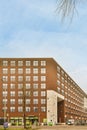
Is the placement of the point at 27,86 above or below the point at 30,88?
above

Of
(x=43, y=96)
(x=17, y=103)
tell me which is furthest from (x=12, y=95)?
(x=43, y=96)

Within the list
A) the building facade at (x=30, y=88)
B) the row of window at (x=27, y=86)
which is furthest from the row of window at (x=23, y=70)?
the row of window at (x=27, y=86)

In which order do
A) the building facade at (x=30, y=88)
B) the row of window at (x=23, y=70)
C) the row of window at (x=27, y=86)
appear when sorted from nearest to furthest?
the building facade at (x=30, y=88) < the row of window at (x=27, y=86) < the row of window at (x=23, y=70)

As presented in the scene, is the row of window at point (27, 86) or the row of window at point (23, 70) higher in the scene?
the row of window at point (23, 70)

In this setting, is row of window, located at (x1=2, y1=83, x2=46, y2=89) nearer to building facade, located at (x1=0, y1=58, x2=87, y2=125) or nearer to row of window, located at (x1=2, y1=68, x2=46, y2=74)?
building facade, located at (x1=0, y1=58, x2=87, y2=125)

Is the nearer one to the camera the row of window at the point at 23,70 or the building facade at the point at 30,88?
the building facade at the point at 30,88

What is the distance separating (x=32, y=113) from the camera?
181750mm

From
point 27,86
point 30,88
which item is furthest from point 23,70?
point 30,88

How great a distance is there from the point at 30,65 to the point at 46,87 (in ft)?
45.8

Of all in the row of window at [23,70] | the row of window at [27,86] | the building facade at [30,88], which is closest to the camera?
the building facade at [30,88]

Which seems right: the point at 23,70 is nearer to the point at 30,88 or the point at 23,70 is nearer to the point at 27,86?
the point at 27,86

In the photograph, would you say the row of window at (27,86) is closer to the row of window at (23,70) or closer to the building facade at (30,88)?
the building facade at (30,88)

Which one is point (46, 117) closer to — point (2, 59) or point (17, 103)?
point (17, 103)

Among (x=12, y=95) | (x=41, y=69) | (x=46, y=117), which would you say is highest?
(x=41, y=69)
